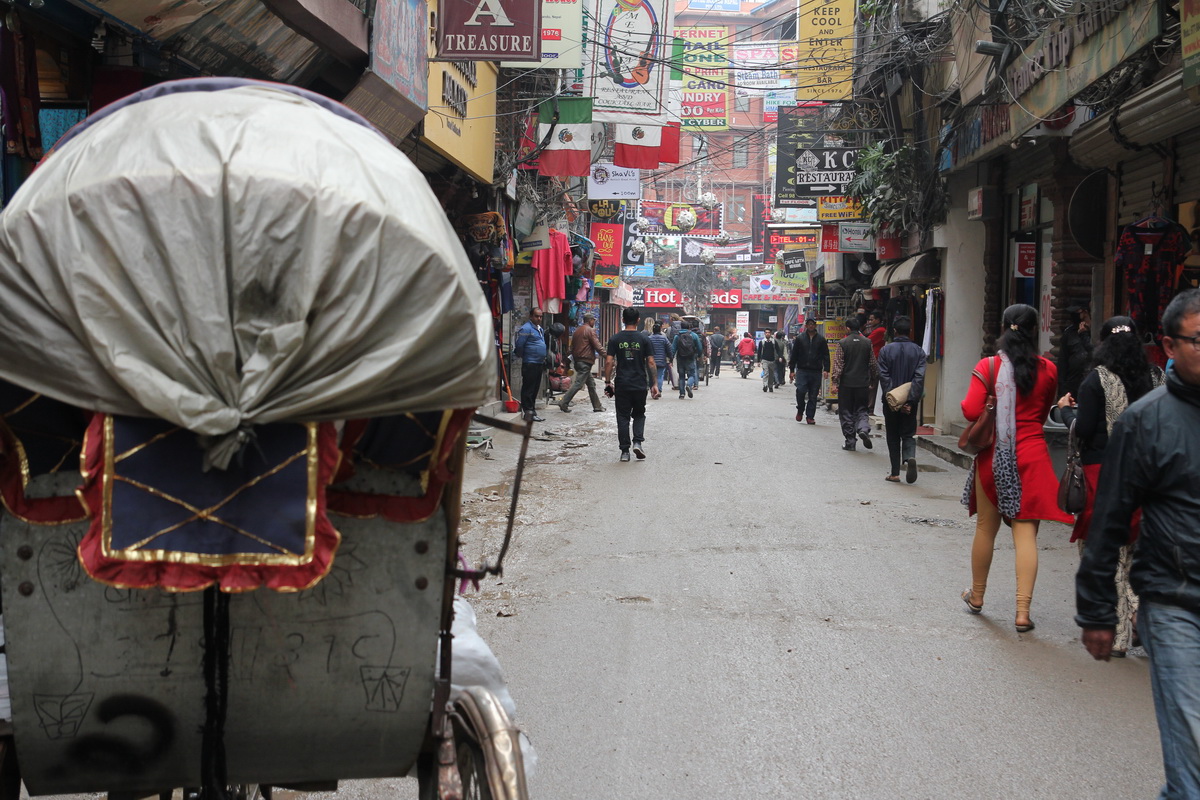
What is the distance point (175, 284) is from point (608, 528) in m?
7.44

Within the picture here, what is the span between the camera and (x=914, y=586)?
24.2 ft

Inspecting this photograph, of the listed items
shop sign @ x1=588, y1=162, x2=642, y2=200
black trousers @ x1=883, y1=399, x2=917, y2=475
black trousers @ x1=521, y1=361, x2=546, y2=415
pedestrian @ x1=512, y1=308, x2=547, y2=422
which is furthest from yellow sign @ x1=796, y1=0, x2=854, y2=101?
black trousers @ x1=883, y1=399, x2=917, y2=475

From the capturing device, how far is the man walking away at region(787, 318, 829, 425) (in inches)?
757

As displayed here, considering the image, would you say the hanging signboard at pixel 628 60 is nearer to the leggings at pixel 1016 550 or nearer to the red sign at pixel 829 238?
the red sign at pixel 829 238

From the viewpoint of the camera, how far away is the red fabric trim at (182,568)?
2.18 metres

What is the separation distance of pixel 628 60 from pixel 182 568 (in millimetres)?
15988

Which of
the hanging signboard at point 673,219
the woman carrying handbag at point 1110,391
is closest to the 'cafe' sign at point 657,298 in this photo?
the hanging signboard at point 673,219

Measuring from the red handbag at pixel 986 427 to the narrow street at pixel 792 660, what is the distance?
3.51 feet

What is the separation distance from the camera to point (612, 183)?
85.6ft

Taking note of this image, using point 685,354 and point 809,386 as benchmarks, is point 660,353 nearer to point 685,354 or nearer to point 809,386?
point 685,354

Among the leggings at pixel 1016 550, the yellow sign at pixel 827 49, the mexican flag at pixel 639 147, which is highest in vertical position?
the yellow sign at pixel 827 49

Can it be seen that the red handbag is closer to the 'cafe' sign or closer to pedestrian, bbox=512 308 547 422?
pedestrian, bbox=512 308 547 422

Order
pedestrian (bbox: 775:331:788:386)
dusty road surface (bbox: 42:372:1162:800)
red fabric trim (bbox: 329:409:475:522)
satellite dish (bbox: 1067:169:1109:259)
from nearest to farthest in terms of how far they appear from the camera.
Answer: red fabric trim (bbox: 329:409:475:522) → dusty road surface (bbox: 42:372:1162:800) → satellite dish (bbox: 1067:169:1109:259) → pedestrian (bbox: 775:331:788:386)

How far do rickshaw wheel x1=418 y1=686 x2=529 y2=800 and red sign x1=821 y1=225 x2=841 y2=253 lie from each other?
21.8 meters
